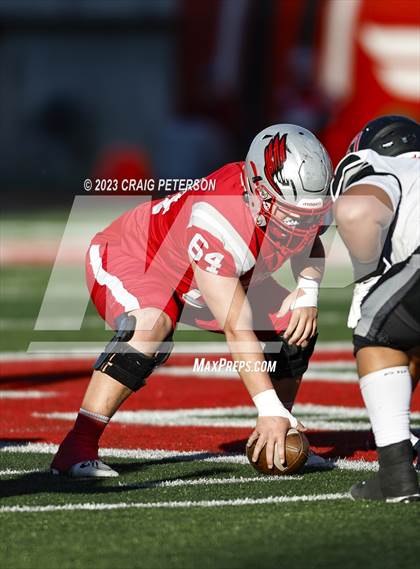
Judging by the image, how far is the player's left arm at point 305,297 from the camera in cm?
508

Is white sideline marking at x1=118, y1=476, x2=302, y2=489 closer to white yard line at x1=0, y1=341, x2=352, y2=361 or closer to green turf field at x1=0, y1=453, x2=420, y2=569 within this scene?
green turf field at x1=0, y1=453, x2=420, y2=569

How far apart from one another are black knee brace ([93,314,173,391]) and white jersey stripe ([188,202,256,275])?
0.43 m

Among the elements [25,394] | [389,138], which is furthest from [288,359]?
[25,394]

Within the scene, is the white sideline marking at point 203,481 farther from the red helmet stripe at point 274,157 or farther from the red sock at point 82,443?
the red helmet stripe at point 274,157

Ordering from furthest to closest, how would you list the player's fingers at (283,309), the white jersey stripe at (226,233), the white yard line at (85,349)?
the white yard line at (85,349) → the player's fingers at (283,309) → the white jersey stripe at (226,233)

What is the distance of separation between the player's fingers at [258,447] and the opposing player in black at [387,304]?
414 millimetres

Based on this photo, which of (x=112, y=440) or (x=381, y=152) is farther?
(x=112, y=440)

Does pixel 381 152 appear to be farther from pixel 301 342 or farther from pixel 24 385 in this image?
pixel 24 385

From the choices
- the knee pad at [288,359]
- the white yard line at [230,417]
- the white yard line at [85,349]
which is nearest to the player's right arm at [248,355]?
the knee pad at [288,359]

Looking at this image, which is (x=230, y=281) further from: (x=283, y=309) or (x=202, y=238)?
(x=283, y=309)

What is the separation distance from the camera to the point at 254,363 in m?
4.69

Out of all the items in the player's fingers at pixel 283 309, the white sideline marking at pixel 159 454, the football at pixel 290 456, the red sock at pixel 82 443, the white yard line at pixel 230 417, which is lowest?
the white yard line at pixel 230 417

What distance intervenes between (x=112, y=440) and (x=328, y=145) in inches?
630

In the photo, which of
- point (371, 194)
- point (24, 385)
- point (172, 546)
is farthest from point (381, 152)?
point (24, 385)
